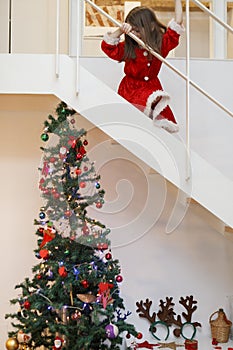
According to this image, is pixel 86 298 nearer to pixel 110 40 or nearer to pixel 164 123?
pixel 164 123

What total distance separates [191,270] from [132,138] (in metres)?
1.29

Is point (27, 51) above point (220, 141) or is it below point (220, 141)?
above

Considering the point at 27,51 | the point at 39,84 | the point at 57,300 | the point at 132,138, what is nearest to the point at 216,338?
the point at 57,300

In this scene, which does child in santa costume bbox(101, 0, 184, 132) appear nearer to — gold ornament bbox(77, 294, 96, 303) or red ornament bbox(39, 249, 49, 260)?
red ornament bbox(39, 249, 49, 260)

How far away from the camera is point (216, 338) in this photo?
3.83 metres

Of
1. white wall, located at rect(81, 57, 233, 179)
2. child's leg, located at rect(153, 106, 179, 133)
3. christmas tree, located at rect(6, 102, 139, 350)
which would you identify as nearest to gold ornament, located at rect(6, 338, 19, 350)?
christmas tree, located at rect(6, 102, 139, 350)

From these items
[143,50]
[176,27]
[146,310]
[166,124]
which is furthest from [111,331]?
[176,27]

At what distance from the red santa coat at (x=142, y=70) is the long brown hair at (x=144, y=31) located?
0.10ft

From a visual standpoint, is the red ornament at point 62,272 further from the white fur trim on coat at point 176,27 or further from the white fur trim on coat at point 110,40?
the white fur trim on coat at point 176,27

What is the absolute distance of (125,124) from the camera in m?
3.13

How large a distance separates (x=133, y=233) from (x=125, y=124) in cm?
111

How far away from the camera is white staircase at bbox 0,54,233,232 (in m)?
3.04

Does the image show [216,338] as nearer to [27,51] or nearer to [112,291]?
[112,291]

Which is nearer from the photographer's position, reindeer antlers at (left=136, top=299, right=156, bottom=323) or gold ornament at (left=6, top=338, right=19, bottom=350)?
gold ornament at (left=6, top=338, right=19, bottom=350)
